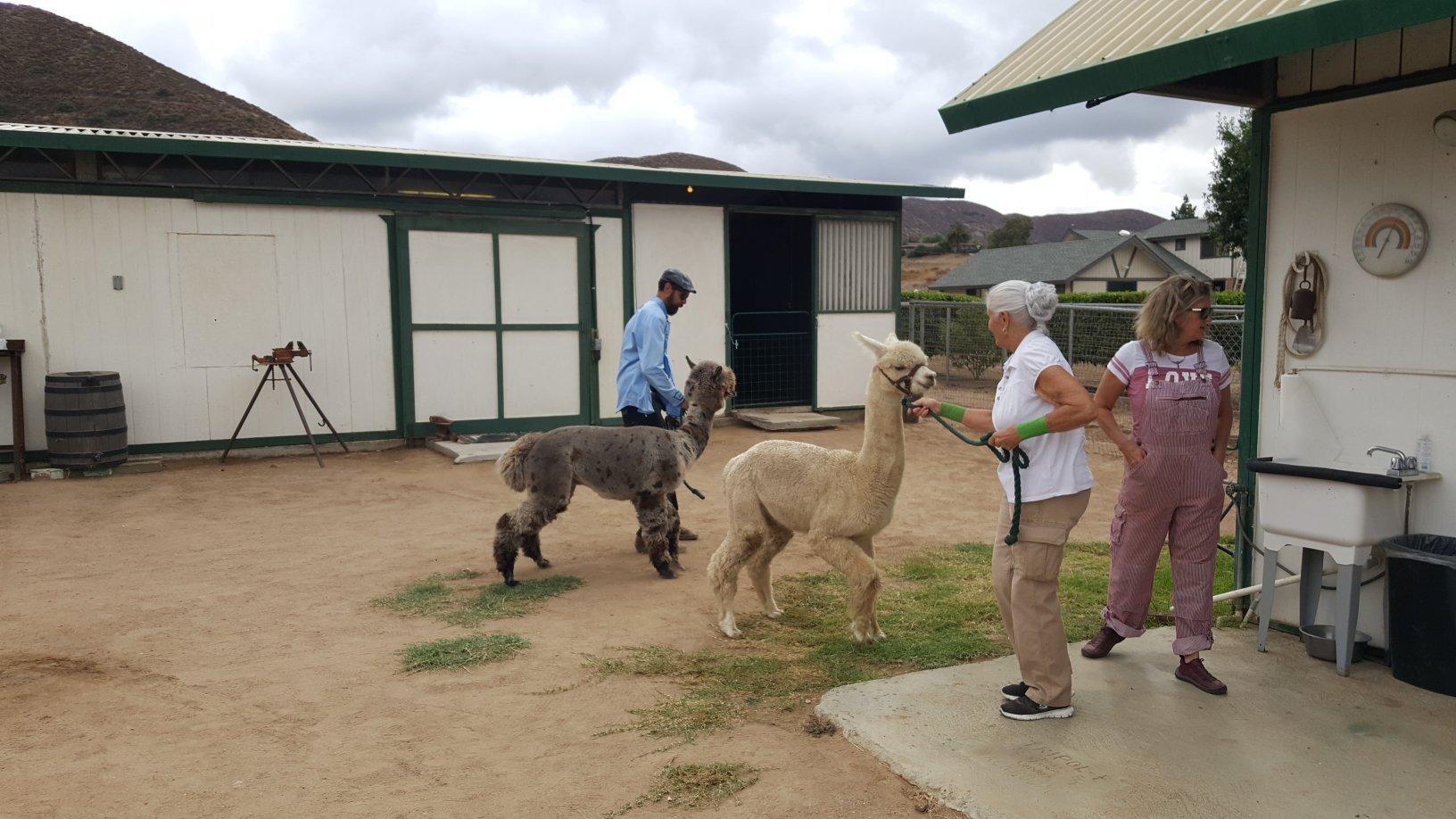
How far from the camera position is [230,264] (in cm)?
1098

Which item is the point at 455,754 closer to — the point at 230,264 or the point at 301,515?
the point at 301,515

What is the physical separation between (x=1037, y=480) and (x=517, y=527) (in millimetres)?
3621

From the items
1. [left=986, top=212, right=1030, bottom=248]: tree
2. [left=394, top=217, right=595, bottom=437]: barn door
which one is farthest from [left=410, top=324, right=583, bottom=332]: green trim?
[left=986, top=212, right=1030, bottom=248]: tree

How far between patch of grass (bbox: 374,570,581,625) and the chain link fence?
8.58 m

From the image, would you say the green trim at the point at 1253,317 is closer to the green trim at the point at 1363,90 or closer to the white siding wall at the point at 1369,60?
the green trim at the point at 1363,90

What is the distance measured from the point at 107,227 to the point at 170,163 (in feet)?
3.08

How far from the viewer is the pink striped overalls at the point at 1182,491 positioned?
4.11m

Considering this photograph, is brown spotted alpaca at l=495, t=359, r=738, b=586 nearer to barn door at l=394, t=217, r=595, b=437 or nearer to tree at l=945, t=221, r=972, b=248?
barn door at l=394, t=217, r=595, b=437

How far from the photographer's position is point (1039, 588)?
3.84m

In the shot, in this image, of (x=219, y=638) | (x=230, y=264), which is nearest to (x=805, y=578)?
(x=219, y=638)

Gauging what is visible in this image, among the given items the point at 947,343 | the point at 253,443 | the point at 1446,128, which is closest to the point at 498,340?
the point at 253,443

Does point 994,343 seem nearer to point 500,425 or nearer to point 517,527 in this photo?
point 500,425

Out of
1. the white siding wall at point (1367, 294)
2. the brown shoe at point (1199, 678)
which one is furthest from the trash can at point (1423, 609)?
the brown shoe at point (1199, 678)

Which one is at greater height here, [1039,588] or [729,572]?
[1039,588]
